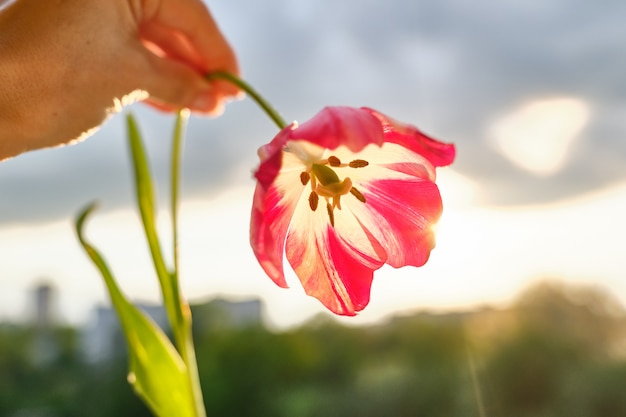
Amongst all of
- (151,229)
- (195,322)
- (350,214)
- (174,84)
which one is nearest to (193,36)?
(174,84)

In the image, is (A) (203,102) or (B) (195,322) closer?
(A) (203,102)

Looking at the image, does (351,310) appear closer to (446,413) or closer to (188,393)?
(188,393)

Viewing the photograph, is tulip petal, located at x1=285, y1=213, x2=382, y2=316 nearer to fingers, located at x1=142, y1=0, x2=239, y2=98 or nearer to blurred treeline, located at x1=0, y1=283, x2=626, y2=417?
fingers, located at x1=142, y1=0, x2=239, y2=98

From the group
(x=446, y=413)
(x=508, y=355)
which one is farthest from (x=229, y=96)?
(x=446, y=413)

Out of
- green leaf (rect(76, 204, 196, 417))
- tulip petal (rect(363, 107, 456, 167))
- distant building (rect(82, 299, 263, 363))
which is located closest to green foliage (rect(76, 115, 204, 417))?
green leaf (rect(76, 204, 196, 417))

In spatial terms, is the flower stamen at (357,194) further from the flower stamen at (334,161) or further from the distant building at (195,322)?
the distant building at (195,322)

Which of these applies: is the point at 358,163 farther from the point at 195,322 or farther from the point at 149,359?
the point at 195,322
